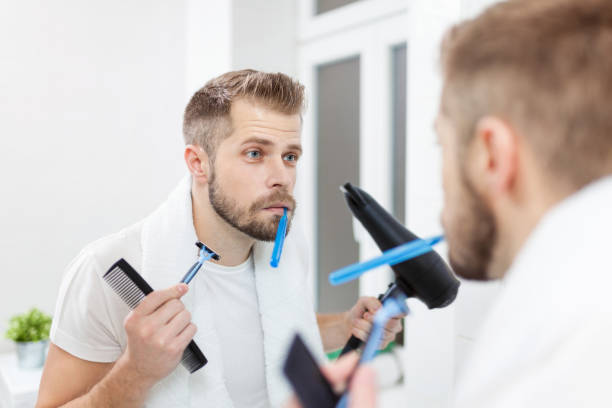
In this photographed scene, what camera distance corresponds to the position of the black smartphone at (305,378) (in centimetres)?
38

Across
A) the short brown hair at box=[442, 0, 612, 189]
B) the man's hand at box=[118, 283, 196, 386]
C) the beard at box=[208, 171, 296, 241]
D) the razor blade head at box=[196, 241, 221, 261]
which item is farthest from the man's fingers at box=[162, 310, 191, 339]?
the short brown hair at box=[442, 0, 612, 189]

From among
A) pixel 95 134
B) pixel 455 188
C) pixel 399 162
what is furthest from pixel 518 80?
pixel 95 134

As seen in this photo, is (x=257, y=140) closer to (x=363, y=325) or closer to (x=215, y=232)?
(x=215, y=232)

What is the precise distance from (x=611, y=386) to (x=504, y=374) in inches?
2.6

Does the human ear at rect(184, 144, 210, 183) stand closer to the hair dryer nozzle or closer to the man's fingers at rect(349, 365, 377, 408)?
the hair dryer nozzle

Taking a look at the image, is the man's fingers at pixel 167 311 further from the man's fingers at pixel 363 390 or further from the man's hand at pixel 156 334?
the man's fingers at pixel 363 390

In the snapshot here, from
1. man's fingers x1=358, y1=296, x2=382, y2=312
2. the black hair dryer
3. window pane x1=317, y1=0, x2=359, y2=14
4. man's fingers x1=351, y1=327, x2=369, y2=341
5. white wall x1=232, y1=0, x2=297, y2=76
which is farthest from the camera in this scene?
window pane x1=317, y1=0, x2=359, y2=14

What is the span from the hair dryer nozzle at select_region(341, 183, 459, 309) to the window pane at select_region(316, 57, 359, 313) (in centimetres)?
117

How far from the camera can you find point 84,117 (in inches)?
77.2

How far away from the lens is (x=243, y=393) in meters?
1.01

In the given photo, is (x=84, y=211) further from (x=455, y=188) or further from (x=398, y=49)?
(x=455, y=188)

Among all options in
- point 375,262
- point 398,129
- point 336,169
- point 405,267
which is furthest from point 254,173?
point 336,169

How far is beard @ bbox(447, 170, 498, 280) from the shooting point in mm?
459

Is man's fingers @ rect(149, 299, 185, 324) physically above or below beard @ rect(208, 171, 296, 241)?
below
